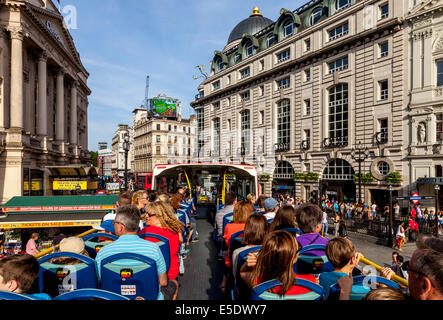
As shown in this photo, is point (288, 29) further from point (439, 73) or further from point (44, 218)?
point (44, 218)

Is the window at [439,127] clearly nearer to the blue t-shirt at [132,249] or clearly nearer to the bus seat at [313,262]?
the bus seat at [313,262]

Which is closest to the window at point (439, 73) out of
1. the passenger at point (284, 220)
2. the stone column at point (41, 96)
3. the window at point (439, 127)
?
the window at point (439, 127)

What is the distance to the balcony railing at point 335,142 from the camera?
31859 millimetres

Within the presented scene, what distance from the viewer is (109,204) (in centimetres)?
996

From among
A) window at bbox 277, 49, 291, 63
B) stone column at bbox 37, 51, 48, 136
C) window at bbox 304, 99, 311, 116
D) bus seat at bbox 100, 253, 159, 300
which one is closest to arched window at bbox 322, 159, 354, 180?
window at bbox 304, 99, 311, 116

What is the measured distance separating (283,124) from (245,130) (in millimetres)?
8153

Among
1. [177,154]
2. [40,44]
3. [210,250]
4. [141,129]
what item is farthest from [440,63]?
[141,129]

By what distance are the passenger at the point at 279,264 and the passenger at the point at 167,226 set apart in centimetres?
241

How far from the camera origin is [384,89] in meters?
28.7

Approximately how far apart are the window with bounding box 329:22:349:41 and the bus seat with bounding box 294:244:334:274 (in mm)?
34712

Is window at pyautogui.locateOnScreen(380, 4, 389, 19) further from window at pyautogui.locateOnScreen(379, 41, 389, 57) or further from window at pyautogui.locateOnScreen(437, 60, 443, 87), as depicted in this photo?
window at pyautogui.locateOnScreen(437, 60, 443, 87)

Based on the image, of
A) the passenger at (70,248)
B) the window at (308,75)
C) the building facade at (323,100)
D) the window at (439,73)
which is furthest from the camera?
the window at (308,75)

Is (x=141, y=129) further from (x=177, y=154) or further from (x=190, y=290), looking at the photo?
(x=190, y=290)
